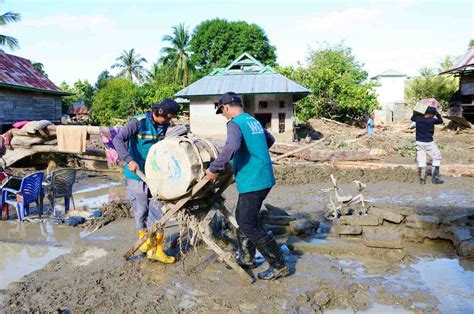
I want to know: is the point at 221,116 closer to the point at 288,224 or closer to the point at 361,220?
the point at 288,224

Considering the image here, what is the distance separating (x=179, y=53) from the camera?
148 feet

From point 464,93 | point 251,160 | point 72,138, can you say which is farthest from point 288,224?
point 464,93

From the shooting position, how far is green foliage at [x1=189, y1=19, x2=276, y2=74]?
43438 mm

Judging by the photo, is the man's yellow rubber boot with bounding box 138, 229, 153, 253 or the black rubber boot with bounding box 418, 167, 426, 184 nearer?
the man's yellow rubber boot with bounding box 138, 229, 153, 253

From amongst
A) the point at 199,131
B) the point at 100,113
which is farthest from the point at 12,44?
the point at 199,131

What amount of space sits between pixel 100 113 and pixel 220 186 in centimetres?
2988

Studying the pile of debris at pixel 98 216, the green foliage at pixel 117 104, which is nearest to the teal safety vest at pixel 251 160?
the pile of debris at pixel 98 216

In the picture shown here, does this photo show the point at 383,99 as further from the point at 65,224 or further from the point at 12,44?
the point at 65,224

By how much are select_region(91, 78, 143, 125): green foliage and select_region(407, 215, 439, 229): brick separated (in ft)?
90.9

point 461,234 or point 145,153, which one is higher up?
point 145,153

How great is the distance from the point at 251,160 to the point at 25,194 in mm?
4826

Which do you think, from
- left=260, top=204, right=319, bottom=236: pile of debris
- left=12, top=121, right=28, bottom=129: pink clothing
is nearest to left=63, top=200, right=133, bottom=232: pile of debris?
left=260, top=204, right=319, bottom=236: pile of debris

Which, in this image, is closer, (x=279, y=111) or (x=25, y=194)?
(x=25, y=194)

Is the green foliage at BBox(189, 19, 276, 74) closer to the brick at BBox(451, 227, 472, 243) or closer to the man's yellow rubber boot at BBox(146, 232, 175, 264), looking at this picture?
the brick at BBox(451, 227, 472, 243)
